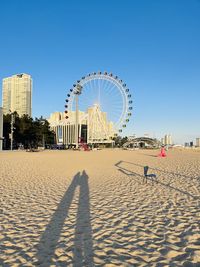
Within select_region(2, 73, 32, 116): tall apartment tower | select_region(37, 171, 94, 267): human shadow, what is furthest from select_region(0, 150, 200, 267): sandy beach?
select_region(2, 73, 32, 116): tall apartment tower

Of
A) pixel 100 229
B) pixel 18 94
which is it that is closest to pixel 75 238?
pixel 100 229

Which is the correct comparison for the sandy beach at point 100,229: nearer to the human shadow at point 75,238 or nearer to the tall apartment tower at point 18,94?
the human shadow at point 75,238

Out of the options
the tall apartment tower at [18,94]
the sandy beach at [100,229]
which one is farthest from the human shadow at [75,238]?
the tall apartment tower at [18,94]

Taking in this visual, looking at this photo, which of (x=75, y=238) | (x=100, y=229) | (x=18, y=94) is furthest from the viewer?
(x=18, y=94)

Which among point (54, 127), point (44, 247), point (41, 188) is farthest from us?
point (54, 127)

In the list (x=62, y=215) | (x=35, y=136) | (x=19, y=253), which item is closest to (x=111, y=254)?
(x=19, y=253)

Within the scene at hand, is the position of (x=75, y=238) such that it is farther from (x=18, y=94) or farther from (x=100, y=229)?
(x=18, y=94)

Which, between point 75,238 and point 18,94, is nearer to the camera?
point 75,238

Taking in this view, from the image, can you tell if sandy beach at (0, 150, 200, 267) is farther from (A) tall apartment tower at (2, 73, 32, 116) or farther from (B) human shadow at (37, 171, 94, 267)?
(A) tall apartment tower at (2, 73, 32, 116)

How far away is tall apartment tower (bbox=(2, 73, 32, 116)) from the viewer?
13625 cm

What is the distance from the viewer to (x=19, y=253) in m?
4.85

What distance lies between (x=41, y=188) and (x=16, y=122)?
2687 inches

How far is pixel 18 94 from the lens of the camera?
137m

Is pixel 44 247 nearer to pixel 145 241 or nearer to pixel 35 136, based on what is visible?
pixel 145 241
